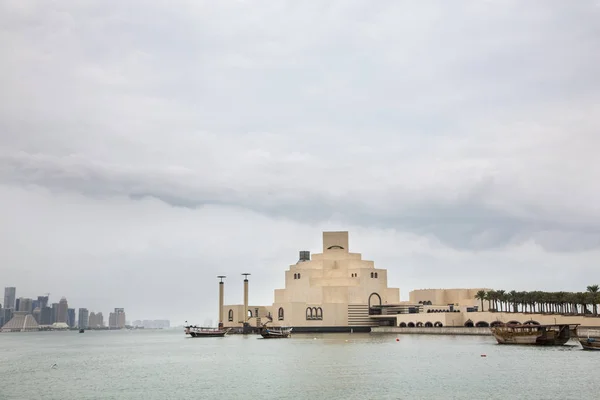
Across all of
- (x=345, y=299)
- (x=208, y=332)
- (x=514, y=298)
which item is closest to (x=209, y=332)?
(x=208, y=332)

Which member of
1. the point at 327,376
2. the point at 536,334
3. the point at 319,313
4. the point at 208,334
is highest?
the point at 319,313

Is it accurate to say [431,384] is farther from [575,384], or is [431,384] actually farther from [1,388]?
[1,388]

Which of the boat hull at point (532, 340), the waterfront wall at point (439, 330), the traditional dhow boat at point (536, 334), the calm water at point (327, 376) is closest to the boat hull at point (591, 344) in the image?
the calm water at point (327, 376)

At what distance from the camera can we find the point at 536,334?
93312mm

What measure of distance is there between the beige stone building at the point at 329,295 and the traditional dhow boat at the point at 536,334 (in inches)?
2408

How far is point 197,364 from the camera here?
76.5 m

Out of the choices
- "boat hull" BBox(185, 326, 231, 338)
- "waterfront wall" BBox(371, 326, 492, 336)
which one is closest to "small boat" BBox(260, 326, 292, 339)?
"boat hull" BBox(185, 326, 231, 338)

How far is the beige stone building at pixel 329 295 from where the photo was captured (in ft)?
517

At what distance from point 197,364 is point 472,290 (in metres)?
105

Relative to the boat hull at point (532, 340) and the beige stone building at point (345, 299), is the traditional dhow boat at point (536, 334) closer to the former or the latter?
the boat hull at point (532, 340)

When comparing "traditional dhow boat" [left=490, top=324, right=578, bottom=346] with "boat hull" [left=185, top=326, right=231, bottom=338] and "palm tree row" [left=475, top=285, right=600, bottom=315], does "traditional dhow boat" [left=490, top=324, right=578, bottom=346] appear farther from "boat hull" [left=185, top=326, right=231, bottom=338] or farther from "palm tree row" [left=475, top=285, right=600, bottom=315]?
"boat hull" [left=185, top=326, right=231, bottom=338]

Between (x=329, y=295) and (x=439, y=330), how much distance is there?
1143 inches

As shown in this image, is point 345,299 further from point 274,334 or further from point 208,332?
point 208,332

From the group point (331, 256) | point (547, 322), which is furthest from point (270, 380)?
point (331, 256)
